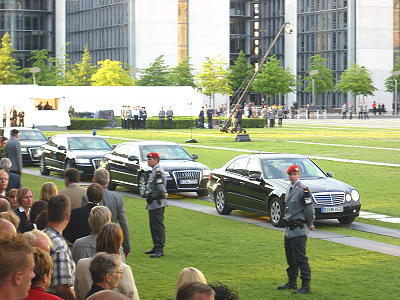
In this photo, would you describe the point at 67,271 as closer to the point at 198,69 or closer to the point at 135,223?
the point at 135,223

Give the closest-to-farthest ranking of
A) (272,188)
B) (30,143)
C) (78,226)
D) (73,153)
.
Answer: (78,226), (272,188), (73,153), (30,143)

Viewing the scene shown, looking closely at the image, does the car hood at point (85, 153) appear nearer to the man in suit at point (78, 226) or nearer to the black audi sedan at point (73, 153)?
the black audi sedan at point (73, 153)

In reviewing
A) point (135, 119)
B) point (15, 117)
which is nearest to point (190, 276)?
A: point (15, 117)

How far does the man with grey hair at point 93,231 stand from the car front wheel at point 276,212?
10064 mm

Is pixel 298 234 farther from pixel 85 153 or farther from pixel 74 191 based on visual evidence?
pixel 85 153

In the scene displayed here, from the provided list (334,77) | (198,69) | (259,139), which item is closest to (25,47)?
(198,69)

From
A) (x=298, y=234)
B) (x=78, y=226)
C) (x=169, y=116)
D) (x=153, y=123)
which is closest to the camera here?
(x=78, y=226)

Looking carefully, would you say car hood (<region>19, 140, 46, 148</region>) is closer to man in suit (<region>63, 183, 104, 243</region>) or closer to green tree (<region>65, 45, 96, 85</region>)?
man in suit (<region>63, 183, 104, 243</region>)

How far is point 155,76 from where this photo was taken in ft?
361

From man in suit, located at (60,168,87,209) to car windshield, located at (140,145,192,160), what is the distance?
1399 cm

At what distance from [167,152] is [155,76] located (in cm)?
8398

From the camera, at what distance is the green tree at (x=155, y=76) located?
360 ft

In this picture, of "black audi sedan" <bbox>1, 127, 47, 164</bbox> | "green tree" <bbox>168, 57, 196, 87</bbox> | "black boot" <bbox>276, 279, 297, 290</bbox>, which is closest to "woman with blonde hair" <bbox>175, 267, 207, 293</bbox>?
"black boot" <bbox>276, 279, 297, 290</bbox>

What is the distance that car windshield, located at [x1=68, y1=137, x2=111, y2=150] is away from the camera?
32.0 m
